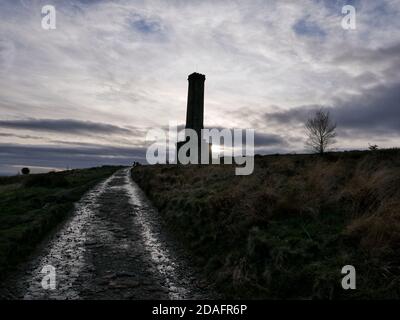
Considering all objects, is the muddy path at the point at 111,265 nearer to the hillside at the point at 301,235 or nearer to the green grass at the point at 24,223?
the green grass at the point at 24,223

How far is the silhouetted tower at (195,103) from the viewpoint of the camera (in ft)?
179

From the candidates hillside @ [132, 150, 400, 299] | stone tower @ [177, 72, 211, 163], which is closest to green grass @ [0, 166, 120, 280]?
hillside @ [132, 150, 400, 299]

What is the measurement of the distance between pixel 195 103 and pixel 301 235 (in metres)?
48.2

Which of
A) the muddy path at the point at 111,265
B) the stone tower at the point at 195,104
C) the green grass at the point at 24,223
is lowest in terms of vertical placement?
the muddy path at the point at 111,265

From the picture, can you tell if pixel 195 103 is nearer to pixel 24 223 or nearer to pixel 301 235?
pixel 24 223

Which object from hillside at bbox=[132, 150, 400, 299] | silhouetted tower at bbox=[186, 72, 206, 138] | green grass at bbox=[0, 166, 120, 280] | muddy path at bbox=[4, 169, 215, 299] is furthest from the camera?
silhouetted tower at bbox=[186, 72, 206, 138]

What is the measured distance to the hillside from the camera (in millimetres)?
5969

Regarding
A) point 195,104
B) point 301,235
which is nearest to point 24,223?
point 301,235

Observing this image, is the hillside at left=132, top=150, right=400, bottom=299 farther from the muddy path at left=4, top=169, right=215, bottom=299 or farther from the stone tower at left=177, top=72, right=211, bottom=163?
the stone tower at left=177, top=72, right=211, bottom=163

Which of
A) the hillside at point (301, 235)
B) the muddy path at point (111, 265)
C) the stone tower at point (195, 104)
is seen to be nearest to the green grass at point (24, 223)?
the muddy path at point (111, 265)

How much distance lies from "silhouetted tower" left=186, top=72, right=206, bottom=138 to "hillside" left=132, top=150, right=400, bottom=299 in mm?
42427

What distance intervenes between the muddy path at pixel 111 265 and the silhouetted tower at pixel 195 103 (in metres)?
41.8
